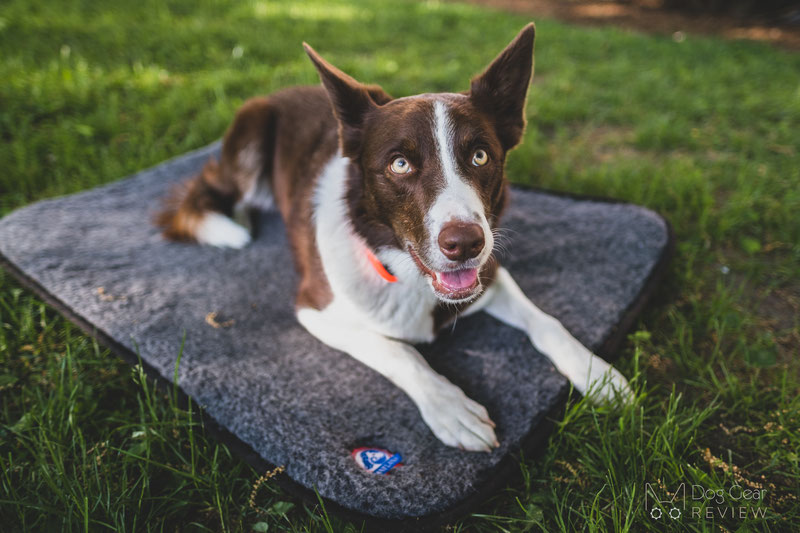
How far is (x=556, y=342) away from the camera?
6.48 feet

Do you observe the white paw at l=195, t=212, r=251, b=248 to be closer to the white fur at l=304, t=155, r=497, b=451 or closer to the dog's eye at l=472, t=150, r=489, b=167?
the white fur at l=304, t=155, r=497, b=451

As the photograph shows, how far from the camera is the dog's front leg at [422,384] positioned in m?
1.69

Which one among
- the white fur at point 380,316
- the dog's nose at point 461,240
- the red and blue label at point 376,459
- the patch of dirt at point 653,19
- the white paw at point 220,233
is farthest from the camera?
the patch of dirt at point 653,19

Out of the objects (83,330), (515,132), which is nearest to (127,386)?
(83,330)

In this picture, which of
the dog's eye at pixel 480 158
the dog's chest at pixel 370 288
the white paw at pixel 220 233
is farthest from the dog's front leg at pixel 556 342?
the white paw at pixel 220 233

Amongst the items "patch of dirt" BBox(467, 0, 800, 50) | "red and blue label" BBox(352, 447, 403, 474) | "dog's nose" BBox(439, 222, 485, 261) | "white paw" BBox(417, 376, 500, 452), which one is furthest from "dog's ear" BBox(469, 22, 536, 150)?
"patch of dirt" BBox(467, 0, 800, 50)

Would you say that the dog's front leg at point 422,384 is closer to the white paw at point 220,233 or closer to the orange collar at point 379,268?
the orange collar at point 379,268

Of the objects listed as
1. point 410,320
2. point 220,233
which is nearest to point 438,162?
point 410,320

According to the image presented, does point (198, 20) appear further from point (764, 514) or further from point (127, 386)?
point (764, 514)

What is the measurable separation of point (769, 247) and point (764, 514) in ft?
5.84

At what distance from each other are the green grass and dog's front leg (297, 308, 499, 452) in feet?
0.69

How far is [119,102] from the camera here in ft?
13.3

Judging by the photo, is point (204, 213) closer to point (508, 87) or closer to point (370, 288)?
point (370, 288)

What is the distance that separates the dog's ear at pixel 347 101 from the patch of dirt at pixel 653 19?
280 inches
